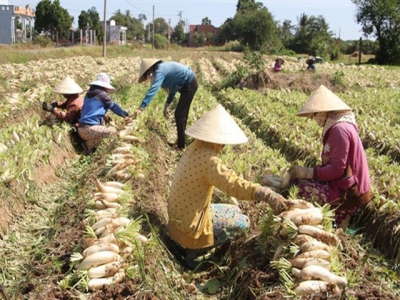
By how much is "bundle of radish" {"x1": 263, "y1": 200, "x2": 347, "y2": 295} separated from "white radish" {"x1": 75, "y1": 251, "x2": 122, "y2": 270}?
111cm

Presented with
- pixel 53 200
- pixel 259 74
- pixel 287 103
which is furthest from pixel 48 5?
pixel 53 200

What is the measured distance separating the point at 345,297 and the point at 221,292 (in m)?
1.22

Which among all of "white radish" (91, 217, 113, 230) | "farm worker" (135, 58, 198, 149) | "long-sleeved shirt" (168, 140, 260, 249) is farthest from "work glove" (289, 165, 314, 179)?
"farm worker" (135, 58, 198, 149)

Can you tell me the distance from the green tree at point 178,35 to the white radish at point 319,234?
8583 cm

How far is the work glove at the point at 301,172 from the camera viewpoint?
A: 14.1ft

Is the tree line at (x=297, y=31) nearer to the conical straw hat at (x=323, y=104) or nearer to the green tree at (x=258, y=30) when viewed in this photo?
the green tree at (x=258, y=30)

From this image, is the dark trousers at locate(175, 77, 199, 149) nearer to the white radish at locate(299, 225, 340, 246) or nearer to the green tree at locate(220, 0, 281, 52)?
the white radish at locate(299, 225, 340, 246)

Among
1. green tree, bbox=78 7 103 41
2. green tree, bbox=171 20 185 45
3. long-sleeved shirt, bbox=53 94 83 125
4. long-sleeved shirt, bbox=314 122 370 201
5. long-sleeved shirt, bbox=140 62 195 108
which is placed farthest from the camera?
green tree, bbox=171 20 185 45

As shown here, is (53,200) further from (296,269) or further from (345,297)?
(345,297)

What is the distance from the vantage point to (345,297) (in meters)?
2.68

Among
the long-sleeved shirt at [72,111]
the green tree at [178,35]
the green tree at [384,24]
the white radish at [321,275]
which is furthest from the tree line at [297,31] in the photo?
the white radish at [321,275]

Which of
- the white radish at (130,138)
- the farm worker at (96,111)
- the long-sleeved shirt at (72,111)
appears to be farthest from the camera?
the long-sleeved shirt at (72,111)

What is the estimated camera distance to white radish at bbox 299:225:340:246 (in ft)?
10.5

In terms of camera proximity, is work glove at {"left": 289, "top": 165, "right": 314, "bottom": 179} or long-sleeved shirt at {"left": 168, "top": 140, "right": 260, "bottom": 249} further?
work glove at {"left": 289, "top": 165, "right": 314, "bottom": 179}
